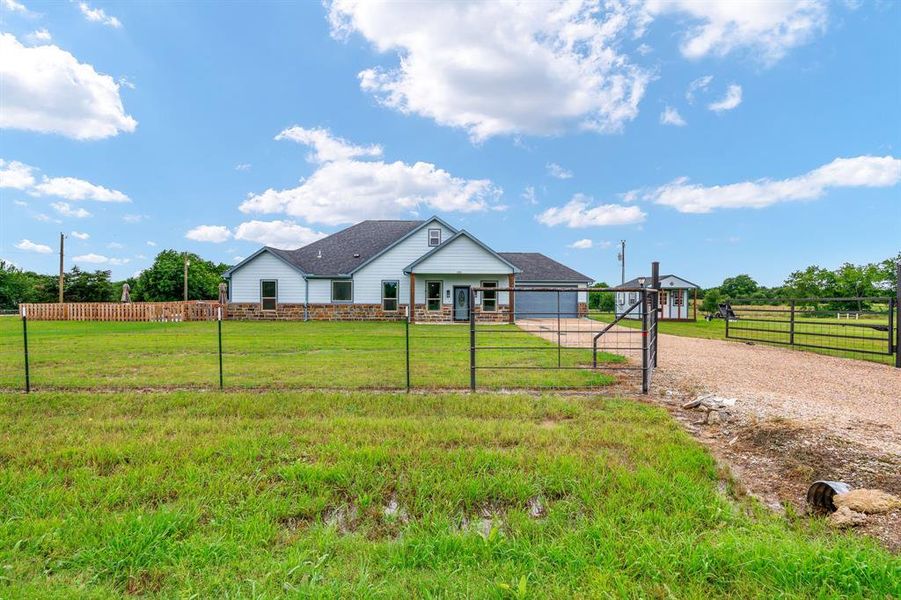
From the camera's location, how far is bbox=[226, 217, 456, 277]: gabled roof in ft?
82.3

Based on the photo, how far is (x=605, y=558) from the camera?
2600 millimetres

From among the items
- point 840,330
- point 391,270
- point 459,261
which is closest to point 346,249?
point 391,270

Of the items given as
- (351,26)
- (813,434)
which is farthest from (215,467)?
(351,26)

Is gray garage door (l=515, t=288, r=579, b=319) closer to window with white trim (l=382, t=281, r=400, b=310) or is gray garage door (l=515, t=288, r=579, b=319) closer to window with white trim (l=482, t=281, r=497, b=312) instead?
window with white trim (l=482, t=281, r=497, b=312)

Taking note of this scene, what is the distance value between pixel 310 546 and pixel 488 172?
22.2 metres

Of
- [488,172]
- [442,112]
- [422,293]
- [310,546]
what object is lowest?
[310,546]

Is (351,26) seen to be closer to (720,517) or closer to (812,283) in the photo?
(720,517)

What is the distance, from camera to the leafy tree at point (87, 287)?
3984 centimetres

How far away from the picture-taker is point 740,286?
5500 centimetres

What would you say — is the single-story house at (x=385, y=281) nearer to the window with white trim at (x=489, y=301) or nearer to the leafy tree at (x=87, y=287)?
the window with white trim at (x=489, y=301)

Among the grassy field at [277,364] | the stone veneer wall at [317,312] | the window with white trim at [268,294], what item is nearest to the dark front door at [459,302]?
the stone veneer wall at [317,312]

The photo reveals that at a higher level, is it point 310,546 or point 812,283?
point 812,283

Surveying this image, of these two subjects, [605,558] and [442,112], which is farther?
[442,112]

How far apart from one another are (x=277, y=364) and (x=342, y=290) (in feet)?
53.6
